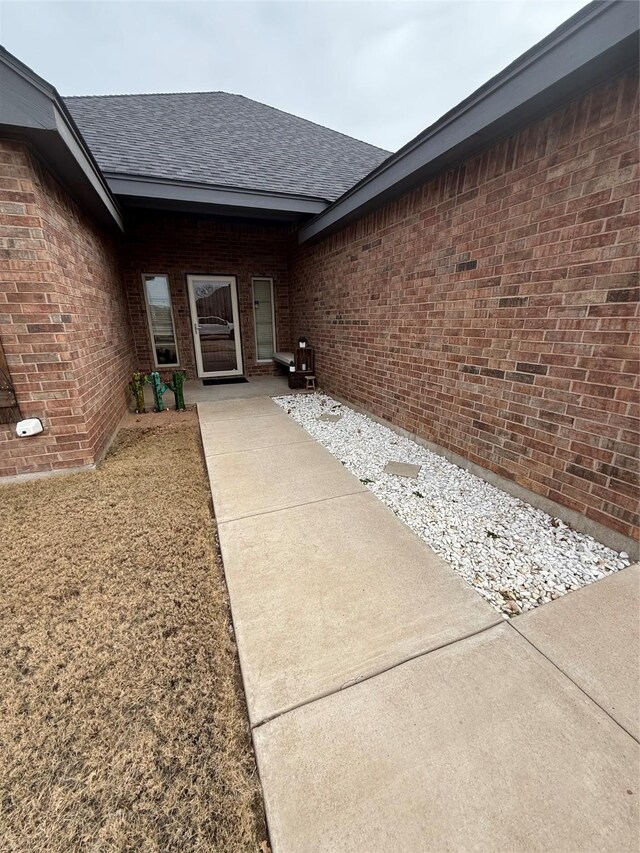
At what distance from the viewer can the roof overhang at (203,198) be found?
448 cm

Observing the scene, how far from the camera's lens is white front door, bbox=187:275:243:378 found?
6.98 m

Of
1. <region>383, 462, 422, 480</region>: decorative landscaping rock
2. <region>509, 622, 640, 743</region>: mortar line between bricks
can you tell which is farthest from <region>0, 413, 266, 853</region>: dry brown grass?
<region>383, 462, 422, 480</region>: decorative landscaping rock

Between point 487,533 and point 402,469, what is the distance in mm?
1042

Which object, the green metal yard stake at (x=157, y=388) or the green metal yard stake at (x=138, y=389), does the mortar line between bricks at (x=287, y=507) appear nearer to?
the green metal yard stake at (x=157, y=388)

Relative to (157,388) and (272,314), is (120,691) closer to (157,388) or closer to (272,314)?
(157,388)

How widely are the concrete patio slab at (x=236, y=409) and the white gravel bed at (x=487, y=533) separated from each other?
69.3 inches

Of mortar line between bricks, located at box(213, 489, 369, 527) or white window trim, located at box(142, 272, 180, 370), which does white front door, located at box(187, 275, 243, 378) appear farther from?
mortar line between bricks, located at box(213, 489, 369, 527)

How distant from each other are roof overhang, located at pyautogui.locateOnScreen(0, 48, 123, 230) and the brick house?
0.02 metres

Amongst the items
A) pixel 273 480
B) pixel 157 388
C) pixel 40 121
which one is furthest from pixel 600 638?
pixel 157 388

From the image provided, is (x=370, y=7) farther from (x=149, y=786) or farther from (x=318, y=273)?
(x=149, y=786)

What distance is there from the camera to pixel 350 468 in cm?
322

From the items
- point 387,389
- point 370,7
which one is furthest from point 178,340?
point 370,7

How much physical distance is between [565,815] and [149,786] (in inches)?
48.3

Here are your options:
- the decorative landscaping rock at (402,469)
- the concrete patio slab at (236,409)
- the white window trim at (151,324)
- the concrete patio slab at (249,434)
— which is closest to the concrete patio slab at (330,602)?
the decorative landscaping rock at (402,469)
